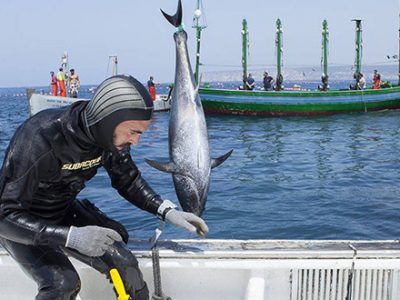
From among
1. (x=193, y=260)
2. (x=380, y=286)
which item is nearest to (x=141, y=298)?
(x=193, y=260)

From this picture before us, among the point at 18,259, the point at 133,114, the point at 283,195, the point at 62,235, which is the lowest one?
the point at 283,195

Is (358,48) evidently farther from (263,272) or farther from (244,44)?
(263,272)

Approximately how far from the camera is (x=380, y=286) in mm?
3033

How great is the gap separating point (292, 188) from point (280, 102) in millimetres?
17216

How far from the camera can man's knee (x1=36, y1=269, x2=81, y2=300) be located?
96.6 inches

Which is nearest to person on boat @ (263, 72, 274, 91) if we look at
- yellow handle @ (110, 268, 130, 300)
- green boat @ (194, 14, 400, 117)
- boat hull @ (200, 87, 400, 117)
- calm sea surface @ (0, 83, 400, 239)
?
green boat @ (194, 14, 400, 117)

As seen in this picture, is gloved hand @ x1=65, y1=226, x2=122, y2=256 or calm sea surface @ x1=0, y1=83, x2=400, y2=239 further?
calm sea surface @ x1=0, y1=83, x2=400, y2=239

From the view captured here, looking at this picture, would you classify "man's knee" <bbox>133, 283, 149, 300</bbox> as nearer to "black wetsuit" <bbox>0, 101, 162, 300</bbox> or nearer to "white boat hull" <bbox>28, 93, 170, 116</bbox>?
"black wetsuit" <bbox>0, 101, 162, 300</bbox>

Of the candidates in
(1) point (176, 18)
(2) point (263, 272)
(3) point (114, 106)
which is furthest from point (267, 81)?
(3) point (114, 106)

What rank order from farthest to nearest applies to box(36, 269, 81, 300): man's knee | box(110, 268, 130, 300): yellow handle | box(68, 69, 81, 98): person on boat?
box(68, 69, 81, 98): person on boat, box(110, 268, 130, 300): yellow handle, box(36, 269, 81, 300): man's knee

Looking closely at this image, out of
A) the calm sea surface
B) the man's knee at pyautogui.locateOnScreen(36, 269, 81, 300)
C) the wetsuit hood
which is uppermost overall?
the wetsuit hood

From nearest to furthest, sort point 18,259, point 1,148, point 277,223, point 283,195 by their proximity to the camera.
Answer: point 18,259
point 277,223
point 283,195
point 1,148

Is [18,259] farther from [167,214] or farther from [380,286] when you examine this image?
[380,286]

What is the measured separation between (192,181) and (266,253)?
3.15ft
